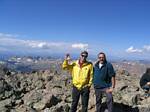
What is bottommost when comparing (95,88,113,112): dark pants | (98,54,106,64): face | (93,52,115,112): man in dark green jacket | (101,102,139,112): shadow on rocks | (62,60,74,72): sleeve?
(101,102,139,112): shadow on rocks

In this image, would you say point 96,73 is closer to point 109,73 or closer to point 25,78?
point 109,73

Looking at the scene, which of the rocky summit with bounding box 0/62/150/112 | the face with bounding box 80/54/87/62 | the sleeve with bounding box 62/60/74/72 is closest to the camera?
the face with bounding box 80/54/87/62

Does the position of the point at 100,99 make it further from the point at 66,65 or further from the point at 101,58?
the point at 66,65

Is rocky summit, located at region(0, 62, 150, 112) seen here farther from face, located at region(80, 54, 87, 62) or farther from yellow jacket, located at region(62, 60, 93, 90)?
face, located at region(80, 54, 87, 62)

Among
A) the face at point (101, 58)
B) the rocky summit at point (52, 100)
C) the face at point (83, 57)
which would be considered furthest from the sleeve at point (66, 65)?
the rocky summit at point (52, 100)

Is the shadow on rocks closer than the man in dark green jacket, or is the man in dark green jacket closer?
the man in dark green jacket

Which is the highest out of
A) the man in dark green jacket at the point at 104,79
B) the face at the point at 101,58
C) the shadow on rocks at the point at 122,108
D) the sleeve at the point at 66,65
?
the face at the point at 101,58

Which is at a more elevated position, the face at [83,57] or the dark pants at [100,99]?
the face at [83,57]

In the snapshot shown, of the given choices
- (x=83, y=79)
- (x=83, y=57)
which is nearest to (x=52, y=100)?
(x=83, y=79)

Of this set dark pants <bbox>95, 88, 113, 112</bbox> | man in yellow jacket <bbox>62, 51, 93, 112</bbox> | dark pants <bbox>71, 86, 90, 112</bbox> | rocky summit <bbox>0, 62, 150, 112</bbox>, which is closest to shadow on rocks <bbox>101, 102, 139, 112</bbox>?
rocky summit <bbox>0, 62, 150, 112</bbox>

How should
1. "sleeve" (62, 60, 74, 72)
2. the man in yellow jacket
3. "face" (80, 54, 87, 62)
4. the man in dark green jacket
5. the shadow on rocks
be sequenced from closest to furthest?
the man in dark green jacket < "face" (80, 54, 87, 62) < the man in yellow jacket < "sleeve" (62, 60, 74, 72) < the shadow on rocks

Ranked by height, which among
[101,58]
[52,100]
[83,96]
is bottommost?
[52,100]

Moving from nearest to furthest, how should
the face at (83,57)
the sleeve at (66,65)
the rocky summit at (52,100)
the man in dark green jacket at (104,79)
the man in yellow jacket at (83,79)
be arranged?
the man in dark green jacket at (104,79) → the face at (83,57) → the man in yellow jacket at (83,79) → the sleeve at (66,65) → the rocky summit at (52,100)

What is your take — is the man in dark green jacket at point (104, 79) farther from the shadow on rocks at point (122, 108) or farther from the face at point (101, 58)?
the shadow on rocks at point (122, 108)
